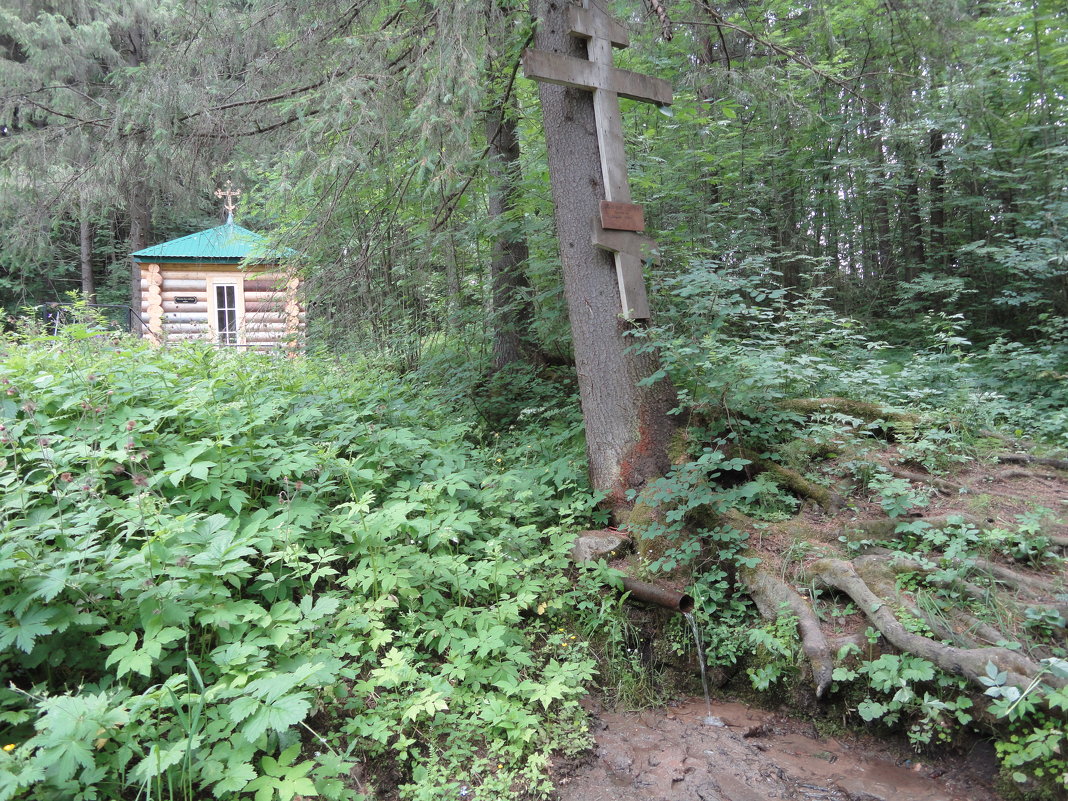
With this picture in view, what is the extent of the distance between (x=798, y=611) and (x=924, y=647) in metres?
0.64

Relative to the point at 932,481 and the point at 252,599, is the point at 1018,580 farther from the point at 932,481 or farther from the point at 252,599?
the point at 252,599

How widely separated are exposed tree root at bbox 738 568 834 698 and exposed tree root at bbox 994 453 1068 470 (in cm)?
234

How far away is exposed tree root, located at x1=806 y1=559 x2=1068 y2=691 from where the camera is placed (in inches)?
107

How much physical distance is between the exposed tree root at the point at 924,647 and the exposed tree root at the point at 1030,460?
2032mm

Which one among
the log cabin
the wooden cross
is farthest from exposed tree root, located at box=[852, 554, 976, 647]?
the log cabin

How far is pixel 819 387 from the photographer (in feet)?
18.7

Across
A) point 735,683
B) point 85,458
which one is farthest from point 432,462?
point 735,683

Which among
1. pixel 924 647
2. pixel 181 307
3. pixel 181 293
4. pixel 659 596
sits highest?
pixel 181 293

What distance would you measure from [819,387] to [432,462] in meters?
3.77

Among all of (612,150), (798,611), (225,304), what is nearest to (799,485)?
(798,611)

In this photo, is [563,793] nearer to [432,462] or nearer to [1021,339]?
[432,462]

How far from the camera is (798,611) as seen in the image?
11.4 ft

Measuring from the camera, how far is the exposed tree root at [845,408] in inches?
199

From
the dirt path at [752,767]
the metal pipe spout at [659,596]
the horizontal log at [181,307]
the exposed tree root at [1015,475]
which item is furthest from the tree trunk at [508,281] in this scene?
the horizontal log at [181,307]
